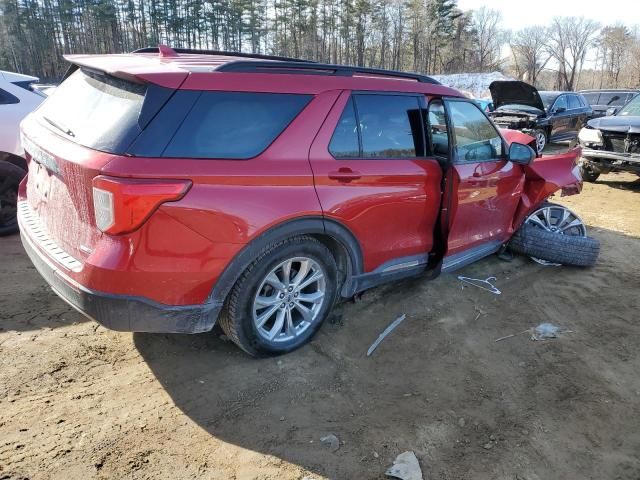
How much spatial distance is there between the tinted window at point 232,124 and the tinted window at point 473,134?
159 cm

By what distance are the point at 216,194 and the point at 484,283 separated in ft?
9.96

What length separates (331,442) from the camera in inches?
98.3

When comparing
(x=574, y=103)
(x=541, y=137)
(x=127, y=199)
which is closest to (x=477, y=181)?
(x=127, y=199)

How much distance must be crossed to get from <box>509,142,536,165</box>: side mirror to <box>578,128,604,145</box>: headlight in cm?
566

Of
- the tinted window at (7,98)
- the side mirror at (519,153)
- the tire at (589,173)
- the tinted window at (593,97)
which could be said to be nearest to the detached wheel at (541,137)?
the tire at (589,173)

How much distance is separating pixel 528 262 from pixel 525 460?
3.06 metres

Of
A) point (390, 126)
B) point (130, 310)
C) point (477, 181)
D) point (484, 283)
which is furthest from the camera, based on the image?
point (484, 283)

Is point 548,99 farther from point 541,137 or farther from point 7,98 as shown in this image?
point 7,98

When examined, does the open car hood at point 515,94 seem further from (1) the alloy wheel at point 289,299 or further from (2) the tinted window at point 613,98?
(1) the alloy wheel at point 289,299

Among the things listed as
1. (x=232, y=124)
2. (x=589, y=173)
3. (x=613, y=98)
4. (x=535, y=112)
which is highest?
(x=613, y=98)

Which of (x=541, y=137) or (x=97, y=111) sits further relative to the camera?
(x=541, y=137)

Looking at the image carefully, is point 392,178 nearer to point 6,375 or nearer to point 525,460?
point 525,460

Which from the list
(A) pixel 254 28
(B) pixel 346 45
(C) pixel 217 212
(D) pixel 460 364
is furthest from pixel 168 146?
(B) pixel 346 45

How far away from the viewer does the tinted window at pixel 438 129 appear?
12.1 feet
